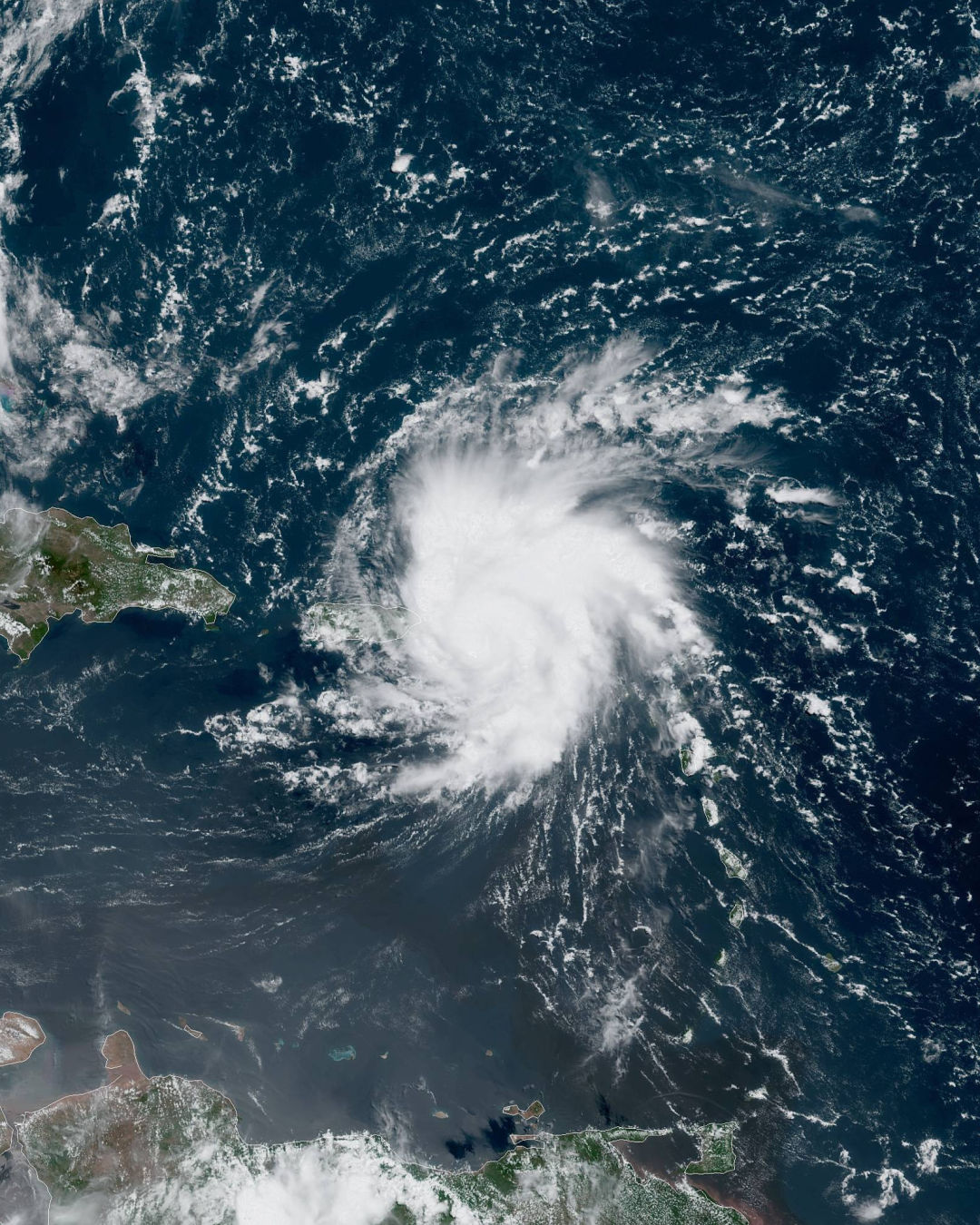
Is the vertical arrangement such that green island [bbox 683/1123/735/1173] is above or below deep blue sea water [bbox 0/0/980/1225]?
below

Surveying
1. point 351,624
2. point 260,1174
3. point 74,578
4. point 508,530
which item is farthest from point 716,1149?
point 74,578

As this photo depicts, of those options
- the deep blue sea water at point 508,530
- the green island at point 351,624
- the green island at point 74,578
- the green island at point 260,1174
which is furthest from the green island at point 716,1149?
the green island at point 74,578

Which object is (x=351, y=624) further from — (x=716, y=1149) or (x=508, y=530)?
(x=716, y=1149)

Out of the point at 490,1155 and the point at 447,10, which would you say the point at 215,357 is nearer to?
the point at 447,10

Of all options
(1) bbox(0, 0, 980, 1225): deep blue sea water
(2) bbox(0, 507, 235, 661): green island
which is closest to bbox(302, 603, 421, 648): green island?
(1) bbox(0, 0, 980, 1225): deep blue sea water

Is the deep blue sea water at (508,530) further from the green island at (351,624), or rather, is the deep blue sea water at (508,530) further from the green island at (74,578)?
the green island at (74,578)

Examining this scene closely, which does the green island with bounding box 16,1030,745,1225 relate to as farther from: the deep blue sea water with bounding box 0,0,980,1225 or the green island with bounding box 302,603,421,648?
the green island with bounding box 302,603,421,648

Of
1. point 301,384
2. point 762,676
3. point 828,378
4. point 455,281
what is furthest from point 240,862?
point 828,378
